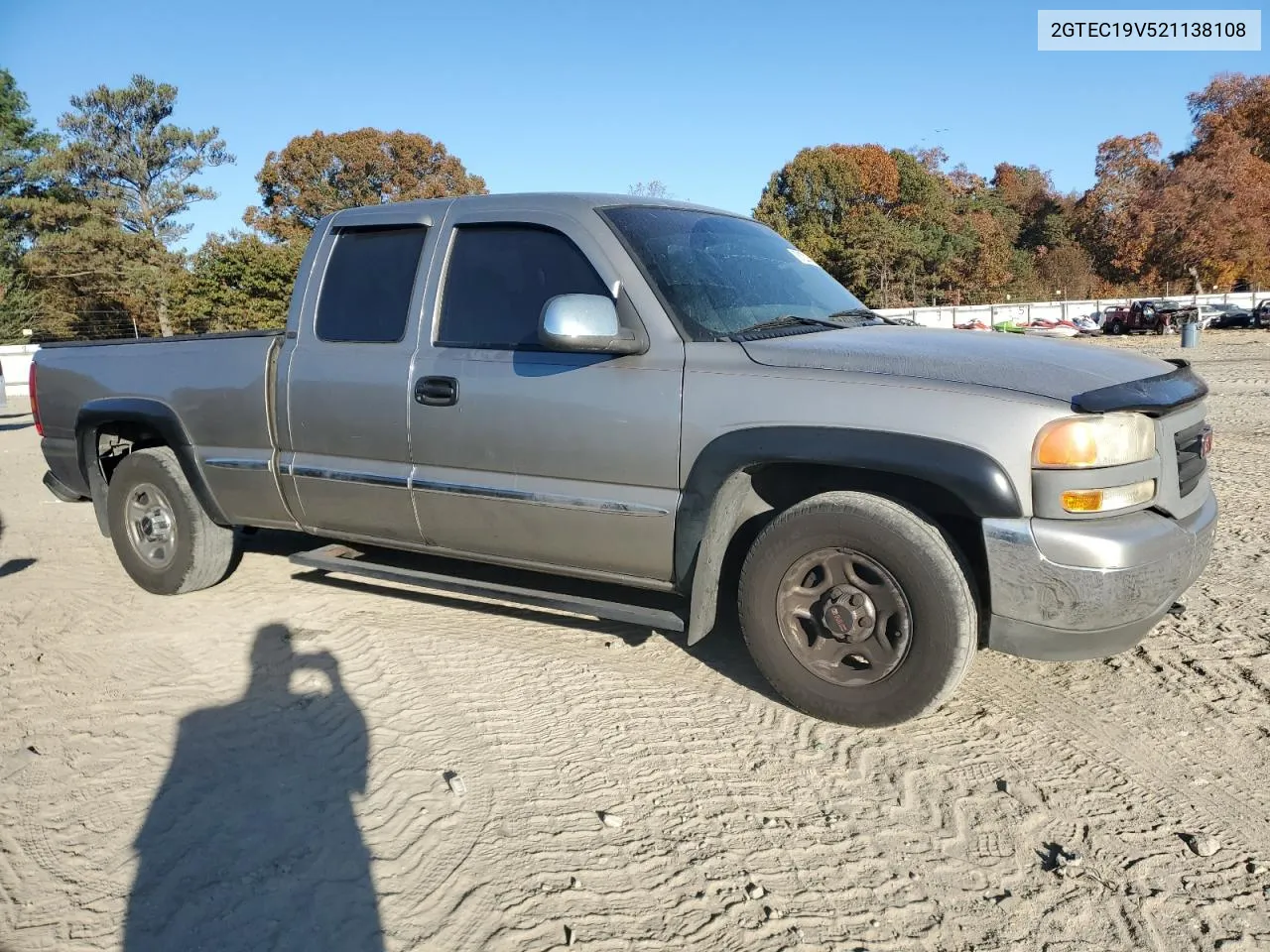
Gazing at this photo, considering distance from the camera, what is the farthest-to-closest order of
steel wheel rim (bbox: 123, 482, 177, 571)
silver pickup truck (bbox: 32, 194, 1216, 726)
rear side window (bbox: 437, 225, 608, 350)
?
steel wheel rim (bbox: 123, 482, 177, 571), rear side window (bbox: 437, 225, 608, 350), silver pickup truck (bbox: 32, 194, 1216, 726)

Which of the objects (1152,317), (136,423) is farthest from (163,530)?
(1152,317)

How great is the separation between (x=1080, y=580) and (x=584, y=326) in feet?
6.06

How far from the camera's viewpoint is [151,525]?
5090 millimetres

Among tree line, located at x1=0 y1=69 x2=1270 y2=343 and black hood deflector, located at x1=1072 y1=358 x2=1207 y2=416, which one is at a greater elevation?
tree line, located at x1=0 y1=69 x2=1270 y2=343

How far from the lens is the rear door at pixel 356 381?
13.2 feet

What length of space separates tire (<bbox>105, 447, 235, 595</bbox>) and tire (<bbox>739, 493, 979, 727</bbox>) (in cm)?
317

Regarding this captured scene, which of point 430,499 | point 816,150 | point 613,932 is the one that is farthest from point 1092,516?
point 816,150

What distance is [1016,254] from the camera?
6197 cm

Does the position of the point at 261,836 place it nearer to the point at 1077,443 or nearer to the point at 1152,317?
the point at 1077,443

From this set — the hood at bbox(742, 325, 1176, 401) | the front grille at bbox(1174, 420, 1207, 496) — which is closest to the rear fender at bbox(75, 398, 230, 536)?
the hood at bbox(742, 325, 1176, 401)

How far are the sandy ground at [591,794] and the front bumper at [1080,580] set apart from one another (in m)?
0.43

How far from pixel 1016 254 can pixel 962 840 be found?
66.5 metres

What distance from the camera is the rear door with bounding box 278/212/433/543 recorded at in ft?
13.2

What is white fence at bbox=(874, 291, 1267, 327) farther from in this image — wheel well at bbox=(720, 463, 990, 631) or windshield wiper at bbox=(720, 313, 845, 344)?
wheel well at bbox=(720, 463, 990, 631)
